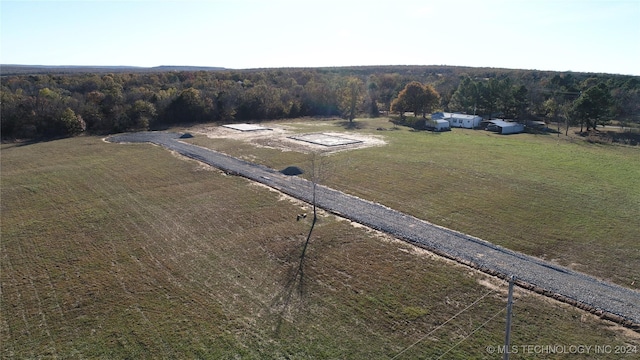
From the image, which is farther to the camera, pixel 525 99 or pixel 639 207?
pixel 525 99

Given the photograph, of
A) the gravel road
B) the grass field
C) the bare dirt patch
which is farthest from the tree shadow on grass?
Answer: the bare dirt patch

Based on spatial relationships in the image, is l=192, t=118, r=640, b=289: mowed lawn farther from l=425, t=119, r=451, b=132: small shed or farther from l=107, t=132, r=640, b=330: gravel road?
l=425, t=119, r=451, b=132: small shed

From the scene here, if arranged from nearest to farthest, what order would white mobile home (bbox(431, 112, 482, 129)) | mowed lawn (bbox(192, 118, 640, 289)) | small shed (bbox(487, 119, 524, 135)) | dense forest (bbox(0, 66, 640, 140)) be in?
mowed lawn (bbox(192, 118, 640, 289)), dense forest (bbox(0, 66, 640, 140)), small shed (bbox(487, 119, 524, 135)), white mobile home (bbox(431, 112, 482, 129))

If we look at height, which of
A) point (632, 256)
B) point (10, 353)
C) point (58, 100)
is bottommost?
point (10, 353)

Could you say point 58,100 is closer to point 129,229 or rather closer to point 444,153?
point 129,229

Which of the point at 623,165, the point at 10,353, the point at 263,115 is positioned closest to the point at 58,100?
the point at 263,115

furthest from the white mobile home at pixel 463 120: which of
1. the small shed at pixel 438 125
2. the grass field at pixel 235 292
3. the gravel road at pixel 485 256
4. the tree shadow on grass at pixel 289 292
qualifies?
the tree shadow on grass at pixel 289 292
